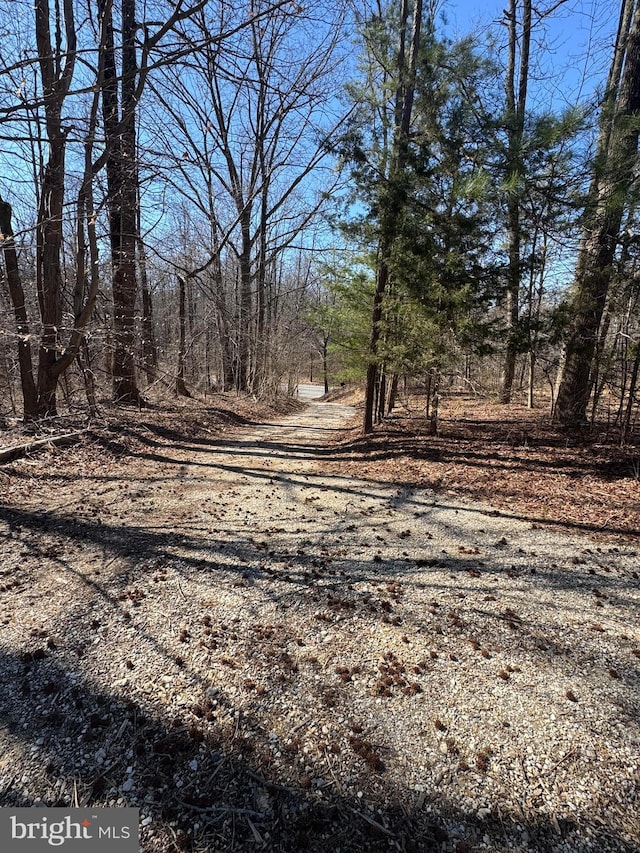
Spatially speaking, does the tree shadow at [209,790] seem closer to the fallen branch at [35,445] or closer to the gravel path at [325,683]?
the gravel path at [325,683]

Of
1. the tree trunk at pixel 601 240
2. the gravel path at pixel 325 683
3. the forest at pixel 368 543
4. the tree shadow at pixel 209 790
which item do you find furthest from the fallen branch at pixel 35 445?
the tree trunk at pixel 601 240

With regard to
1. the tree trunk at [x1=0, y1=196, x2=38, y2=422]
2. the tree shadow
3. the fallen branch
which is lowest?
the tree shadow

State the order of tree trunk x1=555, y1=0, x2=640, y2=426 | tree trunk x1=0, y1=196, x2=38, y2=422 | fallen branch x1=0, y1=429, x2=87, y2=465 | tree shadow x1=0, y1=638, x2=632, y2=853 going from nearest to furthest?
tree shadow x1=0, y1=638, x2=632, y2=853 < tree trunk x1=555, y1=0, x2=640, y2=426 < fallen branch x1=0, y1=429, x2=87, y2=465 < tree trunk x1=0, y1=196, x2=38, y2=422

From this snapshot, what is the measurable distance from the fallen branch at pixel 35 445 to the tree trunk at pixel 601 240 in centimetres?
827

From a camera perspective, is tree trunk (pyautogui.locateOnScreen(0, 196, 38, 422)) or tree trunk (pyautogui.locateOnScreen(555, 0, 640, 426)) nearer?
tree trunk (pyautogui.locateOnScreen(555, 0, 640, 426))

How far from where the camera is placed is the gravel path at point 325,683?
1.59 m

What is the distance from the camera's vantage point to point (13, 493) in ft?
15.6

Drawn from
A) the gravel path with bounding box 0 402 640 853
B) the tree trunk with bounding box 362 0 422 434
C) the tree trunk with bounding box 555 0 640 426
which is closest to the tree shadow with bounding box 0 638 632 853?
the gravel path with bounding box 0 402 640 853

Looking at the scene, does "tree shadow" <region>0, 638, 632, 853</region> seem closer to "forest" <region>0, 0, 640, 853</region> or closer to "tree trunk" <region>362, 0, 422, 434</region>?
"forest" <region>0, 0, 640, 853</region>

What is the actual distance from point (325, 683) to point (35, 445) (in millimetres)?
5886

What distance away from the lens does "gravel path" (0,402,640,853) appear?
1.59 m

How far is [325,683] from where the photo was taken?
221cm

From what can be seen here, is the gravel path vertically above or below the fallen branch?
below

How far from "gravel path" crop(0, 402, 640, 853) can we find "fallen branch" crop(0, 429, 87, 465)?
75.9 inches
